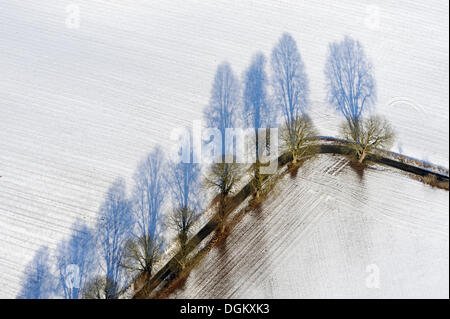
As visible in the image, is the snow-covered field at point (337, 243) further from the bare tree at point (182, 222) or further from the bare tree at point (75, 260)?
the bare tree at point (75, 260)

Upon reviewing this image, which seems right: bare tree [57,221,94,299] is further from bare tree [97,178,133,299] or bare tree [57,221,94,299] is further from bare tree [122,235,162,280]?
bare tree [122,235,162,280]

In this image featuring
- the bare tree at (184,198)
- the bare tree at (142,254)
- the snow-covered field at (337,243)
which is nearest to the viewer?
the snow-covered field at (337,243)

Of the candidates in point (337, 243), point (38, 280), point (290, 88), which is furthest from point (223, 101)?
point (38, 280)

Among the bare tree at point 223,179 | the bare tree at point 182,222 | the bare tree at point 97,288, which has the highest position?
the bare tree at point 223,179

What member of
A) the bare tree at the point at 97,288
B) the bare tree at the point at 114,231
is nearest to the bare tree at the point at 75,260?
the bare tree at the point at 97,288

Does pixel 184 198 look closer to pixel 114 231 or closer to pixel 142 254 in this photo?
pixel 142 254

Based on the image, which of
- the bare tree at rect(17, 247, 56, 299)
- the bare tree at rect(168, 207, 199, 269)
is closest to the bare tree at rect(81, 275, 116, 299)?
the bare tree at rect(17, 247, 56, 299)

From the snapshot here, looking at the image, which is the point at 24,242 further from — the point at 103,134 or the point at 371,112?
the point at 371,112
